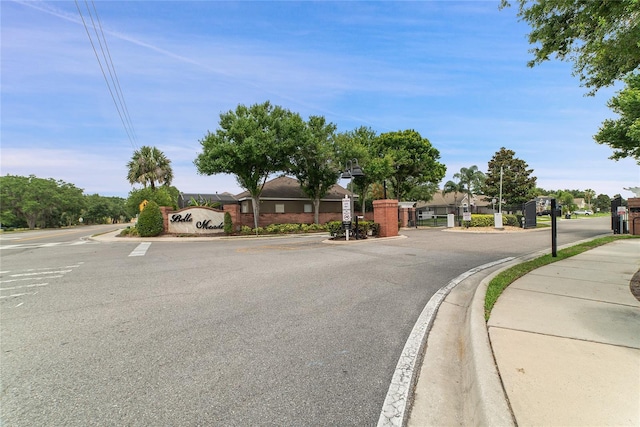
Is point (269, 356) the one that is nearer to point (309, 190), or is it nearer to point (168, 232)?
point (168, 232)

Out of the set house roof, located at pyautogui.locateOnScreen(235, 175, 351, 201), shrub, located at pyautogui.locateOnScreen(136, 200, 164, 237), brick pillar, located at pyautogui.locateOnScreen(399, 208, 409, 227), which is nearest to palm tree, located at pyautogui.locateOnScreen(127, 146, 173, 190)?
house roof, located at pyautogui.locateOnScreen(235, 175, 351, 201)

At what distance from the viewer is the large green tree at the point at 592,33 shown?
4864mm

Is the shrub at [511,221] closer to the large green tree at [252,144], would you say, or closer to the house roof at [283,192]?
the house roof at [283,192]

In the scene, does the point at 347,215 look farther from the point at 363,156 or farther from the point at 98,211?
the point at 98,211

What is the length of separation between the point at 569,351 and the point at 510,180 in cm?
4641

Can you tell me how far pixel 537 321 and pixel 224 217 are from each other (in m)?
22.5

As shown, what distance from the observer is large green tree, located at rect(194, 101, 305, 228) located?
22.1 metres

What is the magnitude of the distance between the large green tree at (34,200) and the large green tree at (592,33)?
68.1 m

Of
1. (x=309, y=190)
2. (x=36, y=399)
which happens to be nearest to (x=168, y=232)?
(x=309, y=190)

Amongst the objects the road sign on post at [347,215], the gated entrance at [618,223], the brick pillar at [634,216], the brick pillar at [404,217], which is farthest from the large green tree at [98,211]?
the brick pillar at [634,216]

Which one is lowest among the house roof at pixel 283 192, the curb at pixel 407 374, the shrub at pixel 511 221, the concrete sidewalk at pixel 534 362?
the curb at pixel 407 374

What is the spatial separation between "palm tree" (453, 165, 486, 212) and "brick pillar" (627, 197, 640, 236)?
109 feet

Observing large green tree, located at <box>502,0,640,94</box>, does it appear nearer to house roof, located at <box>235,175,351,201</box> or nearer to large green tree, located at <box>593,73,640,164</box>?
large green tree, located at <box>593,73,640,164</box>

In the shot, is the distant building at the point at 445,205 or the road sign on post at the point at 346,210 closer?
the road sign on post at the point at 346,210
